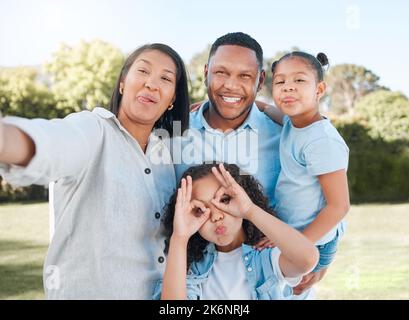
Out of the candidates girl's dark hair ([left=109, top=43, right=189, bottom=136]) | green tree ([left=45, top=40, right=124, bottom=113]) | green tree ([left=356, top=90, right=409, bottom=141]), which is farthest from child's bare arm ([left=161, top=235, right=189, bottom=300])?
green tree ([left=356, top=90, right=409, bottom=141])

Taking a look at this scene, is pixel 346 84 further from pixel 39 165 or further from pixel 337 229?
pixel 39 165

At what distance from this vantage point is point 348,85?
7.97 m

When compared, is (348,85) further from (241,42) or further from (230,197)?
(230,197)

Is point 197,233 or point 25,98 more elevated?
point 197,233

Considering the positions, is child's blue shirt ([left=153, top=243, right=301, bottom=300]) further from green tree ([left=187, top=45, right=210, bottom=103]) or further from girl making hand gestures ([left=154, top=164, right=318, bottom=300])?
green tree ([left=187, top=45, right=210, bottom=103])

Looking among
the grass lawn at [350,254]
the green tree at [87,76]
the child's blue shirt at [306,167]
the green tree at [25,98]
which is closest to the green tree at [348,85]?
the grass lawn at [350,254]

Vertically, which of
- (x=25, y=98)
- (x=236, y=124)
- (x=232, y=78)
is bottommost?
(x=25, y=98)

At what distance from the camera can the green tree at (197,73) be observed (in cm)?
602

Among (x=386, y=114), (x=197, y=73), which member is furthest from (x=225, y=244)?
(x=386, y=114)

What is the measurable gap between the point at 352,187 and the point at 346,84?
5.80ft

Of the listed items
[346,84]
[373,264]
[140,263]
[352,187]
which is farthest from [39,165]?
[346,84]

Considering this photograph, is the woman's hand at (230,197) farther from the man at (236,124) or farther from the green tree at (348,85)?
the green tree at (348,85)

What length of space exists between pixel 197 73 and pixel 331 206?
5560mm

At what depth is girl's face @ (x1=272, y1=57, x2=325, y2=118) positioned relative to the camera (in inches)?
48.9
